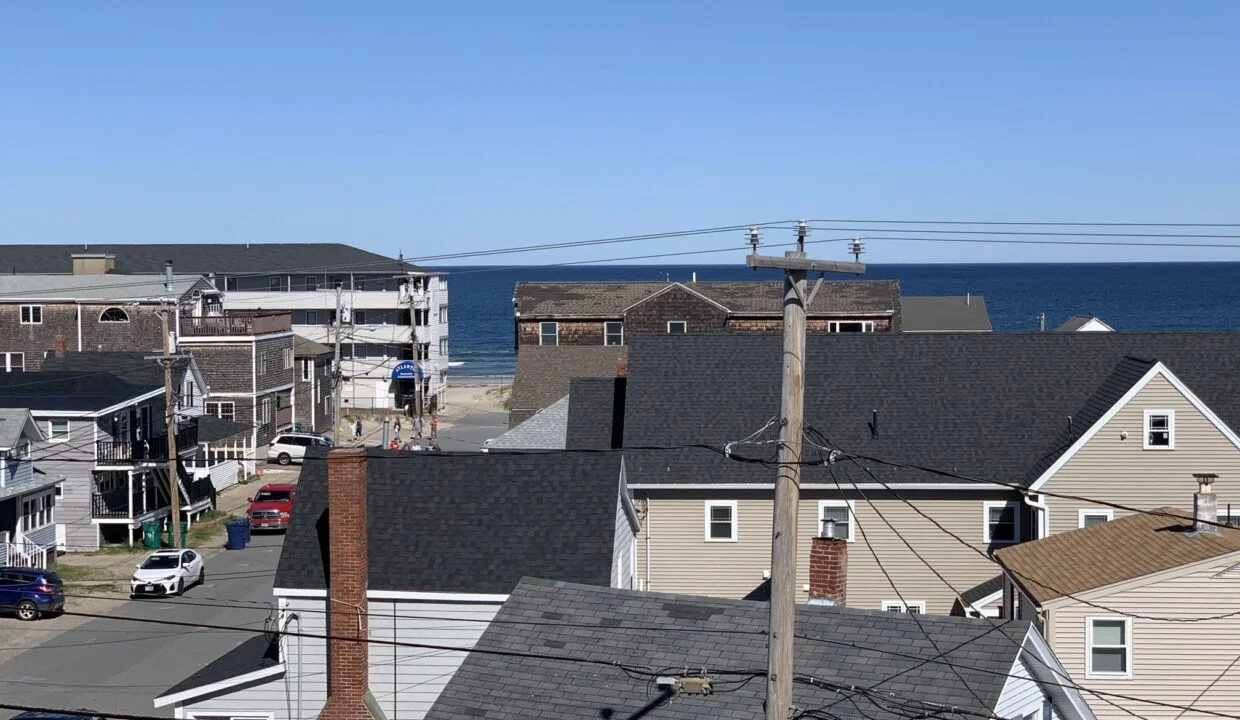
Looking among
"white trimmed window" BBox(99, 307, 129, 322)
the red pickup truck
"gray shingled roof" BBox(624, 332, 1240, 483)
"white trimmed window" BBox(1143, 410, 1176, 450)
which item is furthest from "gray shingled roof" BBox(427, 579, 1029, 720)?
"white trimmed window" BBox(99, 307, 129, 322)

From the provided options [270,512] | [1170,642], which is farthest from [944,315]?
[1170,642]

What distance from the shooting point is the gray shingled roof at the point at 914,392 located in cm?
3409

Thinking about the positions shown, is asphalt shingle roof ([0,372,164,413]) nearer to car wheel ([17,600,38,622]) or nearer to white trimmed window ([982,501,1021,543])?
car wheel ([17,600,38,622])

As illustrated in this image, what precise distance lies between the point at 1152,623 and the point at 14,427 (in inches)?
1311

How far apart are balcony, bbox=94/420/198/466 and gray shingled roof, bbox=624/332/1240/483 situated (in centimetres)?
1804

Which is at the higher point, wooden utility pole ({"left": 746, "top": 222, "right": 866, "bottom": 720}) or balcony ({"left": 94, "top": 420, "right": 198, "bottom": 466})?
wooden utility pole ({"left": 746, "top": 222, "right": 866, "bottom": 720})

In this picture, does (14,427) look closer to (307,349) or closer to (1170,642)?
(307,349)

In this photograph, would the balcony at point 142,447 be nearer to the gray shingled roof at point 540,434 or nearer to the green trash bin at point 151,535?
the green trash bin at point 151,535

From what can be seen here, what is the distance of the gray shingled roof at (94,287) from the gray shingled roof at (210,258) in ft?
26.8

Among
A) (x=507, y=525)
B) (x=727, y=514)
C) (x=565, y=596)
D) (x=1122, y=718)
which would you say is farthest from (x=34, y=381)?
(x=1122, y=718)

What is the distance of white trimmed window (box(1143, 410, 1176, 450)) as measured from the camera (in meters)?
32.0

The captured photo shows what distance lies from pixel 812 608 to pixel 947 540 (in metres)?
14.8

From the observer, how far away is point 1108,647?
24094mm

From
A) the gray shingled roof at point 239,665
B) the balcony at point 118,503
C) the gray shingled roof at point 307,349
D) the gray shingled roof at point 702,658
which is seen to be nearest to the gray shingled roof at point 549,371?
the balcony at point 118,503
